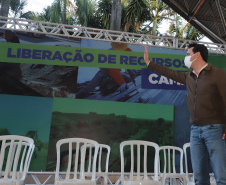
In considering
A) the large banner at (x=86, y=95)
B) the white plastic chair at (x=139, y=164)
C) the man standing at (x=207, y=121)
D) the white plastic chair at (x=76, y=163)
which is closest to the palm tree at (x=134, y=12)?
the large banner at (x=86, y=95)

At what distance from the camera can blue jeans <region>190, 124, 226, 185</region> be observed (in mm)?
1516

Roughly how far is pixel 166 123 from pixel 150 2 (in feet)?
27.7

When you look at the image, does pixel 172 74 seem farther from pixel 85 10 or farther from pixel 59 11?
pixel 59 11

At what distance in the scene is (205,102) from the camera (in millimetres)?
1692

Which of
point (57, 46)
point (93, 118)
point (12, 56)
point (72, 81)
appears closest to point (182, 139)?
point (93, 118)

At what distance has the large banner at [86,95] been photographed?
5.02 m

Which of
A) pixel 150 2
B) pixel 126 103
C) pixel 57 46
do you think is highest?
pixel 150 2

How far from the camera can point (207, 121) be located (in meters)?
1.64

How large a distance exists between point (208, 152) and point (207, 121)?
222 millimetres

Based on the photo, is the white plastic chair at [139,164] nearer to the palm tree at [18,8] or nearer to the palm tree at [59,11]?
the palm tree at [59,11]

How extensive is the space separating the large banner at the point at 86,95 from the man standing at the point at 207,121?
139 inches

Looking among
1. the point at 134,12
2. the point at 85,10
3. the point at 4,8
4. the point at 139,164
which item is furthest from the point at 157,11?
the point at 139,164

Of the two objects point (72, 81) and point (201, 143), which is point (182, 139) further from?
point (201, 143)

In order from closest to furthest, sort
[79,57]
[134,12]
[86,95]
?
[86,95], [79,57], [134,12]
